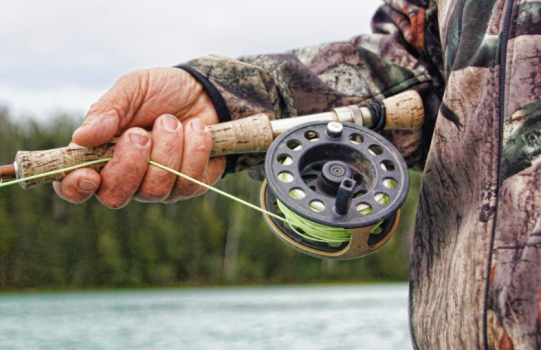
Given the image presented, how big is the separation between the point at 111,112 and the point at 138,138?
4.1 inches

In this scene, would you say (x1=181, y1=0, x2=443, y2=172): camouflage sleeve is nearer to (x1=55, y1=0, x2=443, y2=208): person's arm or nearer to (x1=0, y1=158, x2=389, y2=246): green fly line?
(x1=55, y1=0, x2=443, y2=208): person's arm

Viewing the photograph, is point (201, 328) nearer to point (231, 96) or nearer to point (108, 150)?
point (231, 96)

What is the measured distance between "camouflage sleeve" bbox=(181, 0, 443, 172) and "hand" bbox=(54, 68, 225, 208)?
15 cm

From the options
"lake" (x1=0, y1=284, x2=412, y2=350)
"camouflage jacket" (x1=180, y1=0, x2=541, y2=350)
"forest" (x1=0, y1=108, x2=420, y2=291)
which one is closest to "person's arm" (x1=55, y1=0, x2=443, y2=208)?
"camouflage jacket" (x1=180, y1=0, x2=541, y2=350)

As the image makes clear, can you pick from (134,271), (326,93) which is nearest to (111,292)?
(134,271)

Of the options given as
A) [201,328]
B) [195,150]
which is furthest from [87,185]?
[201,328]

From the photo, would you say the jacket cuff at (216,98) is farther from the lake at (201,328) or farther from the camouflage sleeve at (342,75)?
the lake at (201,328)

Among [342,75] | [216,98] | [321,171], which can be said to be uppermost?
[342,75]

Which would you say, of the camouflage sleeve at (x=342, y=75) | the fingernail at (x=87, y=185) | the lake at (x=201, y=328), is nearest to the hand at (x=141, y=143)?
the fingernail at (x=87, y=185)

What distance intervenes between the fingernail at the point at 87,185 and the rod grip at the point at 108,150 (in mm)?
41

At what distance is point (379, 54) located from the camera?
1.94 meters

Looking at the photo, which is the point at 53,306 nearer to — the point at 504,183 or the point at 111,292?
the point at 111,292

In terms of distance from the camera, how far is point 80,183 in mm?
1581

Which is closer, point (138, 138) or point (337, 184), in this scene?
point (337, 184)
